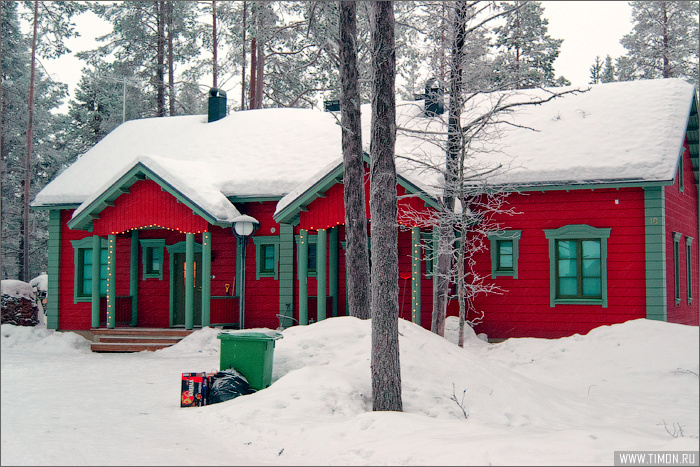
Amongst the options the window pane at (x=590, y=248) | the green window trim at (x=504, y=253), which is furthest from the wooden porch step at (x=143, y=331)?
the window pane at (x=590, y=248)

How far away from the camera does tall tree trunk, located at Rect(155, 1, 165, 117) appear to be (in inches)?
1294

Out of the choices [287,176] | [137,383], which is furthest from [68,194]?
[137,383]

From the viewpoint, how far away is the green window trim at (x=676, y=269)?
15961 mm

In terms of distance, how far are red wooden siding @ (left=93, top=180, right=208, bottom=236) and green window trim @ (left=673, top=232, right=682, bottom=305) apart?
1117 centimetres

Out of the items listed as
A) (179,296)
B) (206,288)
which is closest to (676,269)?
(206,288)

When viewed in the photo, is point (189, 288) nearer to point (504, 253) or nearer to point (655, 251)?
point (504, 253)

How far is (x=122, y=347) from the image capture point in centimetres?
1631

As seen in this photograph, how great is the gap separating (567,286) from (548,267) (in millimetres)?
594

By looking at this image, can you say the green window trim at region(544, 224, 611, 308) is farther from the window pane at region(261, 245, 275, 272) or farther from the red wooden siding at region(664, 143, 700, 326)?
the window pane at region(261, 245, 275, 272)

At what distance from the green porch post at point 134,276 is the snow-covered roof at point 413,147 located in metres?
1.81

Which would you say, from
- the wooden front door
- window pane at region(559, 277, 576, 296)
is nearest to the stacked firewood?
the wooden front door

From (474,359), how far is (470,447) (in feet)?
13.7

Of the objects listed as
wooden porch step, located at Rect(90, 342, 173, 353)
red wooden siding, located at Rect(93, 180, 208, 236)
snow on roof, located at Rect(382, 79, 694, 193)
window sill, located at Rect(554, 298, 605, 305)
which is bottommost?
wooden porch step, located at Rect(90, 342, 173, 353)

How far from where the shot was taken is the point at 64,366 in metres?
13.3
